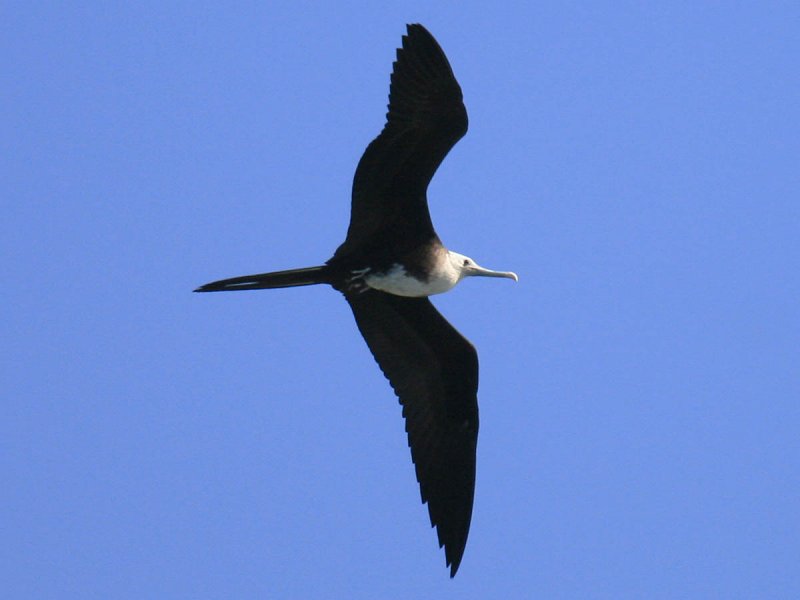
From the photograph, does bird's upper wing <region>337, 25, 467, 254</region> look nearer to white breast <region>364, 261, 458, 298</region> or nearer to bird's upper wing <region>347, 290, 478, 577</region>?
white breast <region>364, 261, 458, 298</region>

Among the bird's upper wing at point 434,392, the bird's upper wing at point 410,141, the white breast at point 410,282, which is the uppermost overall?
the bird's upper wing at point 410,141

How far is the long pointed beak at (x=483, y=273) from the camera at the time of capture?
733 centimetres

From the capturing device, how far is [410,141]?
21.6 ft

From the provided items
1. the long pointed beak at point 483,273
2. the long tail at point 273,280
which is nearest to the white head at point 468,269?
the long pointed beak at point 483,273

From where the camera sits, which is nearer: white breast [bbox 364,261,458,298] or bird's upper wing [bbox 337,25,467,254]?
bird's upper wing [bbox 337,25,467,254]

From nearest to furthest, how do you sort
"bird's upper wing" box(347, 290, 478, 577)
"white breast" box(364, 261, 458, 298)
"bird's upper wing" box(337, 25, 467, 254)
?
"bird's upper wing" box(337, 25, 467, 254) < "white breast" box(364, 261, 458, 298) < "bird's upper wing" box(347, 290, 478, 577)

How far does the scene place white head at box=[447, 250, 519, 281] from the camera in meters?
7.16

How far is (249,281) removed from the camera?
660 centimetres

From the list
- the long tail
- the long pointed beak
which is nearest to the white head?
the long pointed beak

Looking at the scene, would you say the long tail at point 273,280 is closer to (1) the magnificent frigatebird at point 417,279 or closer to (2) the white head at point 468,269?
(1) the magnificent frigatebird at point 417,279

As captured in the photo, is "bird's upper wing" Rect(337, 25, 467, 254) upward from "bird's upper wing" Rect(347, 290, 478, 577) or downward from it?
upward

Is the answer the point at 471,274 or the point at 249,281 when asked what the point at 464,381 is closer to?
the point at 471,274

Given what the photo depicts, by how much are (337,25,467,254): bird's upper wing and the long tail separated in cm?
18

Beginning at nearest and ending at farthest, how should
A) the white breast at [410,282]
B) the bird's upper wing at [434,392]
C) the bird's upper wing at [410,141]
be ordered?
1. the bird's upper wing at [410,141]
2. the white breast at [410,282]
3. the bird's upper wing at [434,392]
